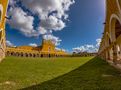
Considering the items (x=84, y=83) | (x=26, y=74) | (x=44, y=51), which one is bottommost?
(x=84, y=83)

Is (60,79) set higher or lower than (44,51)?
lower

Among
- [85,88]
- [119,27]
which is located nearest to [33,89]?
[85,88]

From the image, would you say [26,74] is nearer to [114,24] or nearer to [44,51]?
[114,24]

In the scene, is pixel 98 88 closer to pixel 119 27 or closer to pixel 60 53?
pixel 119 27

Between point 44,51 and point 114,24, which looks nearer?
point 114,24

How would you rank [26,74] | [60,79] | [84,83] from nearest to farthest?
[84,83] < [60,79] < [26,74]

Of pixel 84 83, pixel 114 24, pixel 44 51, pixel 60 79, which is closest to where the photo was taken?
pixel 84 83

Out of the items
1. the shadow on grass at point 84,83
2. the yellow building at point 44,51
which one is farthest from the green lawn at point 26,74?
the yellow building at point 44,51

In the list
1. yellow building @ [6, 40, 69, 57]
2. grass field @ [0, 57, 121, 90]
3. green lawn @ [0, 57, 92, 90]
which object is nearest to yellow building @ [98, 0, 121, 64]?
grass field @ [0, 57, 121, 90]

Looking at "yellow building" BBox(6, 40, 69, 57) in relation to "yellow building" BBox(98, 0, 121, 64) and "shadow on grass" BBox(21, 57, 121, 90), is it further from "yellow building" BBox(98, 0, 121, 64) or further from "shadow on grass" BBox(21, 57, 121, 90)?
"shadow on grass" BBox(21, 57, 121, 90)

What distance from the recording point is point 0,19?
1961 cm

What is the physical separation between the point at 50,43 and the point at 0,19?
68.7 metres

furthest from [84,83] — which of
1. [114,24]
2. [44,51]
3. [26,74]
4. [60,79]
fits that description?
[44,51]

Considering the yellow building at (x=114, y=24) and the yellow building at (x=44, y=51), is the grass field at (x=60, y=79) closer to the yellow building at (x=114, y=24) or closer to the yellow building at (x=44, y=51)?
the yellow building at (x=114, y=24)
